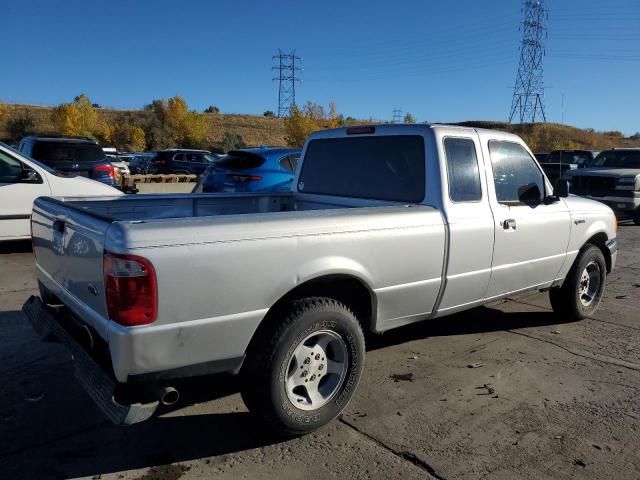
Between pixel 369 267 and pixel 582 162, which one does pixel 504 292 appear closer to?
pixel 369 267

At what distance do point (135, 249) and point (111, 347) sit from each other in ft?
1.69

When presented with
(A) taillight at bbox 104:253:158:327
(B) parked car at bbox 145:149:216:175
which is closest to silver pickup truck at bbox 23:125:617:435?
(A) taillight at bbox 104:253:158:327

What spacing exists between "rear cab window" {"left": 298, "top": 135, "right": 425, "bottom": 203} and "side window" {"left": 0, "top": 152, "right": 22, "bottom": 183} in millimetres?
4874

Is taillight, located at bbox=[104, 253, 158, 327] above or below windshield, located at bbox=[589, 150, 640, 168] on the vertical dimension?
below

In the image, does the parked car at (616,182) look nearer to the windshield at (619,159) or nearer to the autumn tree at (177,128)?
the windshield at (619,159)

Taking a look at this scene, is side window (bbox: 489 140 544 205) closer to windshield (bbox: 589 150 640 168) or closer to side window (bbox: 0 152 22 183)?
side window (bbox: 0 152 22 183)

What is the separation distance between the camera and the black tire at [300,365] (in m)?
3.08

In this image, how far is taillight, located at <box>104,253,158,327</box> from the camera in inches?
102

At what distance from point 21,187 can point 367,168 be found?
5583 mm

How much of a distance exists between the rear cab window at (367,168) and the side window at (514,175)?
0.77 meters

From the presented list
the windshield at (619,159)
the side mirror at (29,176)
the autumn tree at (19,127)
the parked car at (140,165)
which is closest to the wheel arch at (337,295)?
the side mirror at (29,176)

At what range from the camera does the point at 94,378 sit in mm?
2838

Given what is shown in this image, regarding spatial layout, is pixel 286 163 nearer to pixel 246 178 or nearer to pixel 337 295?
pixel 246 178

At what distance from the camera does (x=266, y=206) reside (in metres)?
5.20
